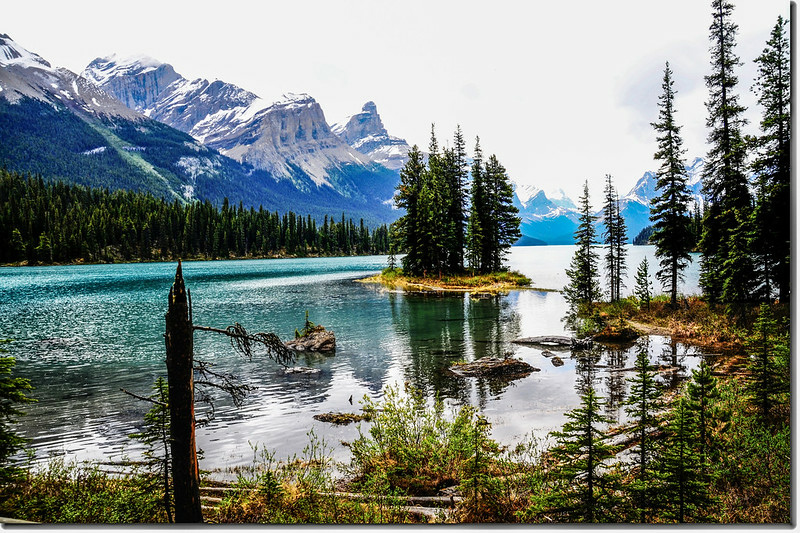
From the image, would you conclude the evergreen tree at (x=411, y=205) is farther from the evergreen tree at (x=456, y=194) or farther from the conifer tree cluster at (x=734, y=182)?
the conifer tree cluster at (x=734, y=182)

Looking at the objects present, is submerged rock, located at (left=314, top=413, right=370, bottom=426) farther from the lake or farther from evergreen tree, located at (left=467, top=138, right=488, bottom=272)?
evergreen tree, located at (left=467, top=138, right=488, bottom=272)

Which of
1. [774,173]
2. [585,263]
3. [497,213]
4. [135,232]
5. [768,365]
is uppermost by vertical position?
[135,232]

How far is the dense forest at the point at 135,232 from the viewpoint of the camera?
74875 millimetres

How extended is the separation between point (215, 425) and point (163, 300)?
32.0 meters

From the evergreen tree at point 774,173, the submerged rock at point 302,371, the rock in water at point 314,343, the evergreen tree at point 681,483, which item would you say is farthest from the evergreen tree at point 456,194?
the evergreen tree at point 681,483

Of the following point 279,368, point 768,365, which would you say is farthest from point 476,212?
point 768,365

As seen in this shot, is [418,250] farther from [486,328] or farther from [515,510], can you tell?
[515,510]

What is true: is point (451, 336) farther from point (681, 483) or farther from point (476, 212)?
point (476, 212)

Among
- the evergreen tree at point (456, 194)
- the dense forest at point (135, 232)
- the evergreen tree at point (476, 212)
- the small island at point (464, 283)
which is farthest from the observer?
the dense forest at point (135, 232)

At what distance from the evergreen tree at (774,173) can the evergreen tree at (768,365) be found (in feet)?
5.45

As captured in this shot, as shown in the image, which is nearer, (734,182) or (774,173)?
(774,173)

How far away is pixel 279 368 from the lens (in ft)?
63.5

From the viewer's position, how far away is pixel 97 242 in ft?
300

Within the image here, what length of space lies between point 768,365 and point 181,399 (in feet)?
33.9
